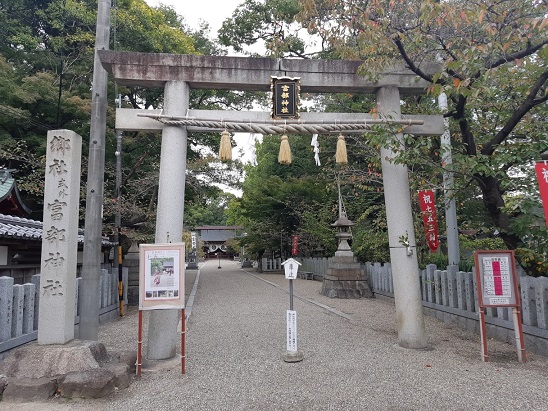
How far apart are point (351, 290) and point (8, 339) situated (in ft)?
33.4

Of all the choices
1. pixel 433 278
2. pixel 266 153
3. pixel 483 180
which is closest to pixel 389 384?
pixel 483 180

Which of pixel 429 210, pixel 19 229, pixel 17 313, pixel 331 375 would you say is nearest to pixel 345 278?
pixel 429 210

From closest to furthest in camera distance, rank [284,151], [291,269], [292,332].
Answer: [292,332] → [291,269] → [284,151]

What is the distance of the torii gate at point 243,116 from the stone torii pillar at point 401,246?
0.05ft

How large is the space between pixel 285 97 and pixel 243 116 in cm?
77

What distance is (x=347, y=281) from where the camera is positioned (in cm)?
1339

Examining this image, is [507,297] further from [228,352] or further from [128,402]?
[128,402]

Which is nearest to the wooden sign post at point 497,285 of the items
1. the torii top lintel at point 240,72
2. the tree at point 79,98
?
the torii top lintel at point 240,72

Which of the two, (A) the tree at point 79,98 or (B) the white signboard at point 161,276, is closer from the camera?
(B) the white signboard at point 161,276

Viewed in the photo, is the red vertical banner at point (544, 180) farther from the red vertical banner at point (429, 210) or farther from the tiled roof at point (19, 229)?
the tiled roof at point (19, 229)

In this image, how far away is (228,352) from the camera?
6215 millimetres

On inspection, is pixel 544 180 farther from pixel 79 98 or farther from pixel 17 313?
pixel 79 98

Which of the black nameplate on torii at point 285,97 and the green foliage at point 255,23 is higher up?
the green foliage at point 255,23

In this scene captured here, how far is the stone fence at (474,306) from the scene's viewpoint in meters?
5.89
